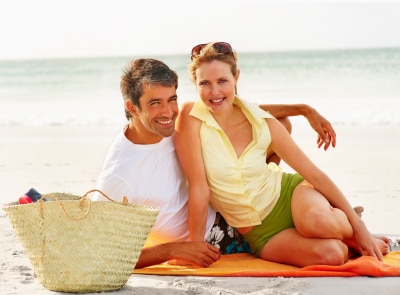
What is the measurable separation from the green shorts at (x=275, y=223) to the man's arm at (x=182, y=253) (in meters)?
0.35

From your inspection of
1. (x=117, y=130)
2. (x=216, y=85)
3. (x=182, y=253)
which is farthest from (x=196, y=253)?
(x=117, y=130)

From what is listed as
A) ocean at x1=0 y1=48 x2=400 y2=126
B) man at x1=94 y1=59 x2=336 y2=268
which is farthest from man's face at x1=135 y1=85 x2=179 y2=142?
ocean at x1=0 y1=48 x2=400 y2=126

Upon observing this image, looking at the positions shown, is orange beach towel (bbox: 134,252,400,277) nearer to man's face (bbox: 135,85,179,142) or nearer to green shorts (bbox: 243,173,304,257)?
green shorts (bbox: 243,173,304,257)

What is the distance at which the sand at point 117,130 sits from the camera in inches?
164

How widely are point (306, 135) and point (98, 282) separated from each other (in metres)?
7.99

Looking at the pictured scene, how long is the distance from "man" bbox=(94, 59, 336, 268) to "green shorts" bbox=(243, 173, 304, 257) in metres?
0.30

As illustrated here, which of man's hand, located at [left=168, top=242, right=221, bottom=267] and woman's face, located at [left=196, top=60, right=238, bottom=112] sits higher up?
woman's face, located at [left=196, top=60, right=238, bottom=112]

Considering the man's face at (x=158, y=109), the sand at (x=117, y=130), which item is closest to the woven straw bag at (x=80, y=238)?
the sand at (x=117, y=130)

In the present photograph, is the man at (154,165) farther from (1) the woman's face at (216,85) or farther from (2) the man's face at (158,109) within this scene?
(1) the woman's face at (216,85)

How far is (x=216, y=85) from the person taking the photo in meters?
4.61

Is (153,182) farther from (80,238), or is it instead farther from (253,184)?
(80,238)

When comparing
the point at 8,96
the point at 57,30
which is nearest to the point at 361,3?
the point at 57,30

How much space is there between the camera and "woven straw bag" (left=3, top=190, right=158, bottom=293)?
12.8ft

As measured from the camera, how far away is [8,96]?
23.8m
